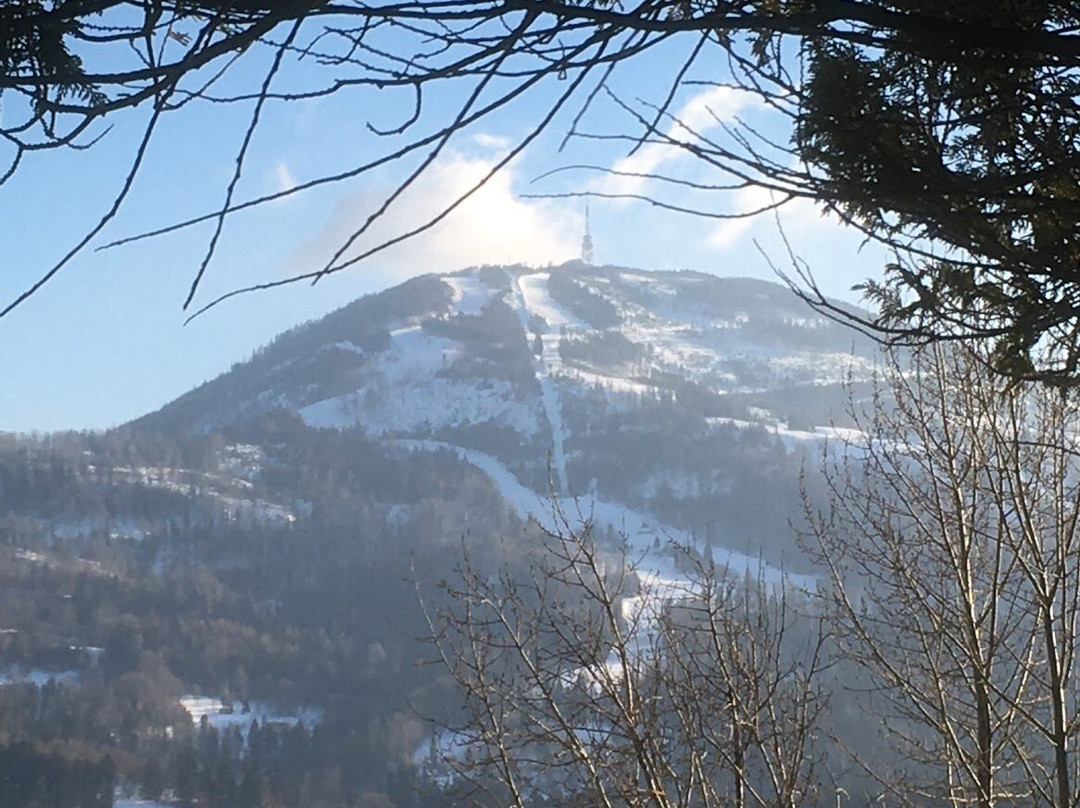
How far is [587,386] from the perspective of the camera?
123 meters

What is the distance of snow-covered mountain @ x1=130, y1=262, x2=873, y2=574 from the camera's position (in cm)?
10294

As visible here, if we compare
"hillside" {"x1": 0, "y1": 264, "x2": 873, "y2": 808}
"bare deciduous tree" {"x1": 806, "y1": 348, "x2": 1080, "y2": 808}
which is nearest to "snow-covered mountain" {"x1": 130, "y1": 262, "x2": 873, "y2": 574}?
"hillside" {"x1": 0, "y1": 264, "x2": 873, "y2": 808}

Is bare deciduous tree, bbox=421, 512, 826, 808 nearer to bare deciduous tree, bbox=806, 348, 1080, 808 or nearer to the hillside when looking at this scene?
bare deciduous tree, bbox=806, 348, 1080, 808

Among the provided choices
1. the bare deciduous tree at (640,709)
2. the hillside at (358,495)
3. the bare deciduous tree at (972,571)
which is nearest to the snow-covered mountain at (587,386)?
the hillside at (358,495)

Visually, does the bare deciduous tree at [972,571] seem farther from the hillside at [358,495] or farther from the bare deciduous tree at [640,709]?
the hillside at [358,495]

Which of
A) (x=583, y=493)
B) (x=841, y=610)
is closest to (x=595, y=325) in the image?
(x=583, y=493)

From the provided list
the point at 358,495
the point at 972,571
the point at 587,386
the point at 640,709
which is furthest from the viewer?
the point at 587,386

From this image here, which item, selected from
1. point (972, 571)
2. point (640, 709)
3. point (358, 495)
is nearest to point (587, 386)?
point (358, 495)

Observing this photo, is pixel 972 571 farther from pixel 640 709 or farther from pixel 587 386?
pixel 587 386

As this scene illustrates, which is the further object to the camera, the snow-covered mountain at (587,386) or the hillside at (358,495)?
the snow-covered mountain at (587,386)

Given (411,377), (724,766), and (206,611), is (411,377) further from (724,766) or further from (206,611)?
(724,766)

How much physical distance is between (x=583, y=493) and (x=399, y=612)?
33.5 meters

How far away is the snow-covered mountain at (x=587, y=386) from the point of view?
102938 millimetres

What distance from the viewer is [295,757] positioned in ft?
186
